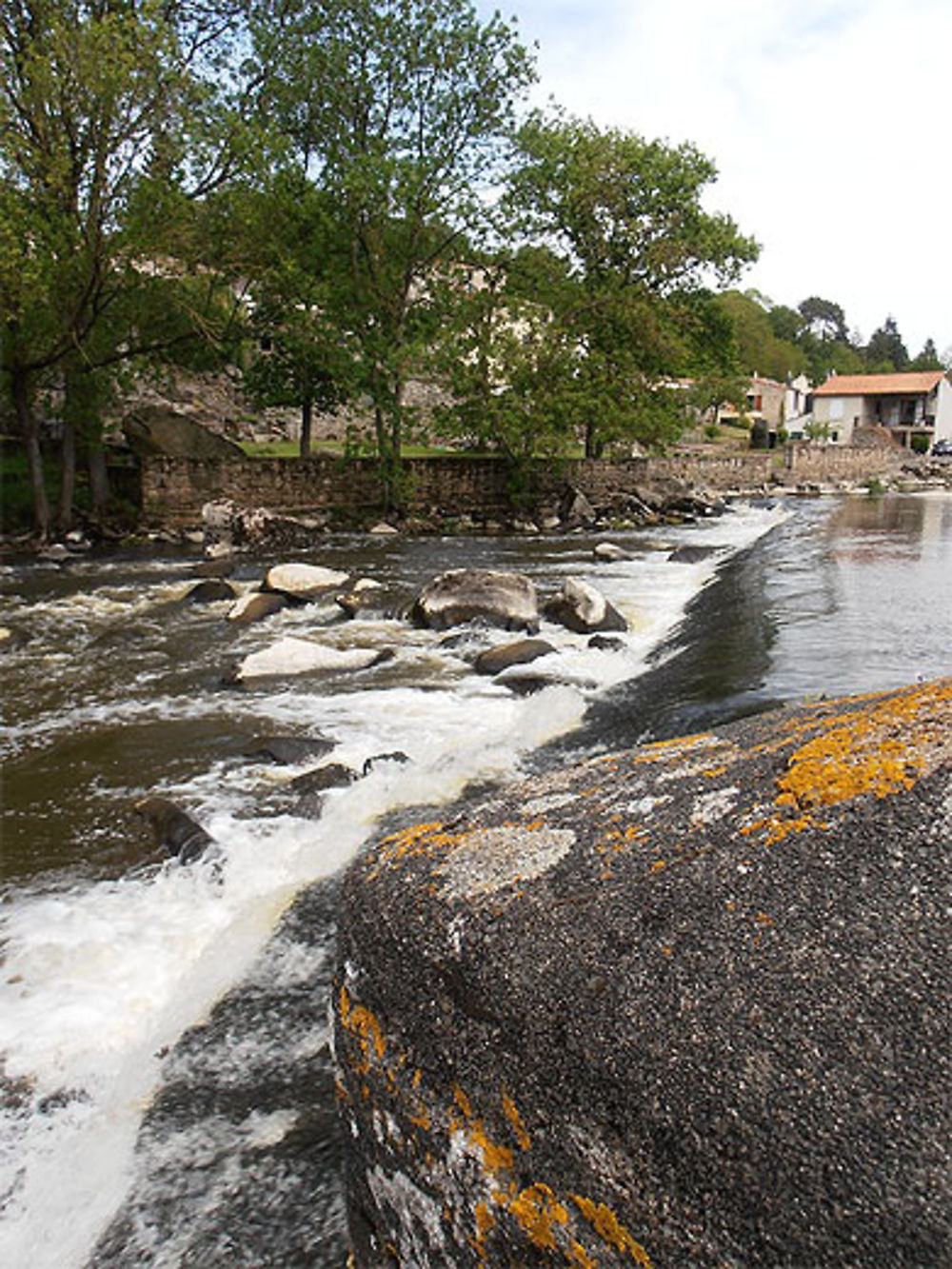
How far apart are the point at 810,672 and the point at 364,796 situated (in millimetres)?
4092

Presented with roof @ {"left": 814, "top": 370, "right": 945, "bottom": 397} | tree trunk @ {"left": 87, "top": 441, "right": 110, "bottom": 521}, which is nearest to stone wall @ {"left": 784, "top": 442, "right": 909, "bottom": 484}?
roof @ {"left": 814, "top": 370, "right": 945, "bottom": 397}

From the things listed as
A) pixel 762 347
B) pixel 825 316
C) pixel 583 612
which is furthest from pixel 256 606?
pixel 825 316

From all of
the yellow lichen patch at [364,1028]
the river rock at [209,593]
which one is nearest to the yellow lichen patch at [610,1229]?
the yellow lichen patch at [364,1028]

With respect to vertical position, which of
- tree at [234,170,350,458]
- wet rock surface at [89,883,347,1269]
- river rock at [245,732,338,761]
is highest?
tree at [234,170,350,458]

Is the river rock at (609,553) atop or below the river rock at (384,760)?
atop

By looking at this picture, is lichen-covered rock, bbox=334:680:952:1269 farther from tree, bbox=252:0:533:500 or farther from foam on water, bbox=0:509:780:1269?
tree, bbox=252:0:533:500

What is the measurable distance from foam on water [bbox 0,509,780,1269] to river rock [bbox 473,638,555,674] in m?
0.24

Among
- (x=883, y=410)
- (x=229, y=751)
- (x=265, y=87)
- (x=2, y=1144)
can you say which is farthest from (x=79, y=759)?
(x=883, y=410)

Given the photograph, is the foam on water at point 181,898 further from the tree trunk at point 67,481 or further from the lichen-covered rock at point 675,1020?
the tree trunk at point 67,481

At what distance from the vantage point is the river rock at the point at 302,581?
14.9 metres

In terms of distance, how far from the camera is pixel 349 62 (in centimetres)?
2375

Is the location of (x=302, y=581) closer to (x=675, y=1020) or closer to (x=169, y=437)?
(x=169, y=437)

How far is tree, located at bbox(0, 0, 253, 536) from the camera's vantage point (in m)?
17.2

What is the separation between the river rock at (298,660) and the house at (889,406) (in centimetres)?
7616
